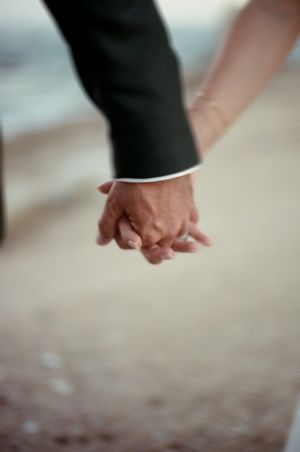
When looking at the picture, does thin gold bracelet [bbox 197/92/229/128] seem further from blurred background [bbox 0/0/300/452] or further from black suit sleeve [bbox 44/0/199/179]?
blurred background [bbox 0/0/300/452]

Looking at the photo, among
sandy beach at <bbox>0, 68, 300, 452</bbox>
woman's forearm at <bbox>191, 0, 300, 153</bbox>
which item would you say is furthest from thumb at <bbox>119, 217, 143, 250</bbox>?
sandy beach at <bbox>0, 68, 300, 452</bbox>

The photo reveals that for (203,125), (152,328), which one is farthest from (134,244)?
(152,328)

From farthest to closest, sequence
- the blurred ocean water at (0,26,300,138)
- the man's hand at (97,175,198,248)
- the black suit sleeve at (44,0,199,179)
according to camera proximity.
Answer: the blurred ocean water at (0,26,300,138) → the man's hand at (97,175,198,248) → the black suit sleeve at (44,0,199,179)

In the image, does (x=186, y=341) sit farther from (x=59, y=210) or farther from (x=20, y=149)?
(x=20, y=149)

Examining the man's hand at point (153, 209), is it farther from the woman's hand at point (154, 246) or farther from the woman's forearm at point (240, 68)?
the woman's forearm at point (240, 68)

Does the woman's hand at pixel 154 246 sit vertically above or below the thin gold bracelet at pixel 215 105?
below

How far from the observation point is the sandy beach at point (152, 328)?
166 cm

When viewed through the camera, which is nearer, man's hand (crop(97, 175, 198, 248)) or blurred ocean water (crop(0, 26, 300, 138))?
man's hand (crop(97, 175, 198, 248))

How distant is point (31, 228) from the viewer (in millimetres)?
2695

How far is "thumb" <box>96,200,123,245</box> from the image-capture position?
105 centimetres

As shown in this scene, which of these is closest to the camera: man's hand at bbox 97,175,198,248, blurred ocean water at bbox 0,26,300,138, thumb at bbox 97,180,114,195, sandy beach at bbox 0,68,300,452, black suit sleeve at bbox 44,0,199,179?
black suit sleeve at bbox 44,0,199,179

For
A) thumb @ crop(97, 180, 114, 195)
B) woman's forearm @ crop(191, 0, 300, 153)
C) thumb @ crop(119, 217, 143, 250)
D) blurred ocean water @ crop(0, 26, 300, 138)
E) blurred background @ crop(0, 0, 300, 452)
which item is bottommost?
blurred ocean water @ crop(0, 26, 300, 138)

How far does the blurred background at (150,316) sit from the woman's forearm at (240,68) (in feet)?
2.62

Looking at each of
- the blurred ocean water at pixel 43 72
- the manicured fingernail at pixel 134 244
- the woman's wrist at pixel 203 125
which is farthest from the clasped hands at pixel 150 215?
the blurred ocean water at pixel 43 72
